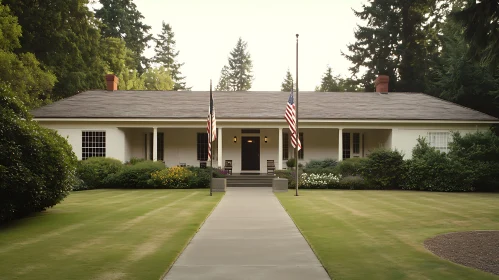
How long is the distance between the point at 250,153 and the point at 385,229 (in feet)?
57.6

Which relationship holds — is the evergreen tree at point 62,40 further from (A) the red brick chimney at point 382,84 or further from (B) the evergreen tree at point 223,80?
(B) the evergreen tree at point 223,80

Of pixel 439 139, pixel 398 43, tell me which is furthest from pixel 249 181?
pixel 398 43

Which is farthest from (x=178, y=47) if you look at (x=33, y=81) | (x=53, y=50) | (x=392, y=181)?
(x=392, y=181)

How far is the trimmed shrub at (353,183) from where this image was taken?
72.5 feet

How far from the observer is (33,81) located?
83.3 ft

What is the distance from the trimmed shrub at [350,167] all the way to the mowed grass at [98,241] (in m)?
10.6

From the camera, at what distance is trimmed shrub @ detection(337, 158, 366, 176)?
22.8 m

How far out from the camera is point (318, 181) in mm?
22359

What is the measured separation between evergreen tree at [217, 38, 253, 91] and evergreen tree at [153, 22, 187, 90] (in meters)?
11.6

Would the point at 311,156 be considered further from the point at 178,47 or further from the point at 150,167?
the point at 178,47

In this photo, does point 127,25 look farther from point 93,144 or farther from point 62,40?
point 93,144

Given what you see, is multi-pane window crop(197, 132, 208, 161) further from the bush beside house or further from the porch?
the bush beside house

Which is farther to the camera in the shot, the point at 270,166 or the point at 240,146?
the point at 240,146

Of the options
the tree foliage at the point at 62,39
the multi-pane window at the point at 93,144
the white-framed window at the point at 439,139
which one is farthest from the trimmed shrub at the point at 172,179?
the tree foliage at the point at 62,39
